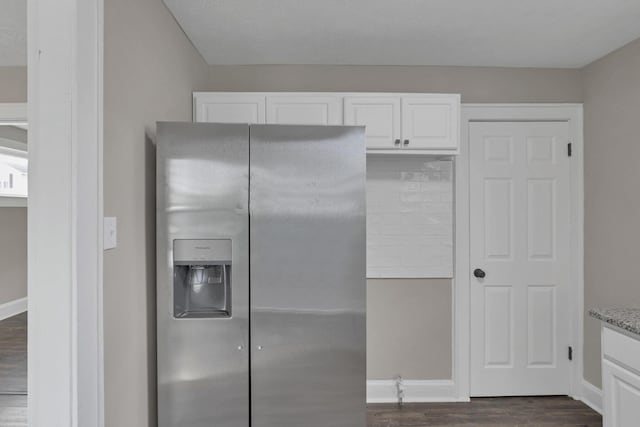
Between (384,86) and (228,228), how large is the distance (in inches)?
69.0

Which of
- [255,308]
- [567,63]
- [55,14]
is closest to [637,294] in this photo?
[567,63]

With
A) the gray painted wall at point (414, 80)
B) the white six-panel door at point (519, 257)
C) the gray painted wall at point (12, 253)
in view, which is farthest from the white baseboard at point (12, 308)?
the white six-panel door at point (519, 257)

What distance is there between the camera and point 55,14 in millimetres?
1167

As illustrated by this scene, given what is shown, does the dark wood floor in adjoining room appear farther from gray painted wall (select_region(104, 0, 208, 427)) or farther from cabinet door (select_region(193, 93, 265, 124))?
cabinet door (select_region(193, 93, 265, 124))

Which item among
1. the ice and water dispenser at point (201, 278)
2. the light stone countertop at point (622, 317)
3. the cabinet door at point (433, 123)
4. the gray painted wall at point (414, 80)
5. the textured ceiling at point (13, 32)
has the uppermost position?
the gray painted wall at point (414, 80)

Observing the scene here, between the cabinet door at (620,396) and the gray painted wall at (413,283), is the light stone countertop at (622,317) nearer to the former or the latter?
the cabinet door at (620,396)

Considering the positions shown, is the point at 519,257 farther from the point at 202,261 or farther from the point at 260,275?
the point at 202,261

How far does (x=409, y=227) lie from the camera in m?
2.83

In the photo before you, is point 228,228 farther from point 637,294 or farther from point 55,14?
point 637,294

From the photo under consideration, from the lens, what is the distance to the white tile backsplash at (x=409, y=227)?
111 inches

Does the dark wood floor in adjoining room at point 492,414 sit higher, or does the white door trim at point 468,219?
the white door trim at point 468,219

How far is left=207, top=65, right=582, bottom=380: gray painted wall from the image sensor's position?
2.80 m

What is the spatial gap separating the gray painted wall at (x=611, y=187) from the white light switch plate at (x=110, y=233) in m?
2.90

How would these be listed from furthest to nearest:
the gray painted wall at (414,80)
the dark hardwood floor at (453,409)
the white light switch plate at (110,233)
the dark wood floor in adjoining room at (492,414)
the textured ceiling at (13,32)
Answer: the gray painted wall at (414,80) < the dark wood floor in adjoining room at (492,414) < the dark hardwood floor at (453,409) < the textured ceiling at (13,32) < the white light switch plate at (110,233)
